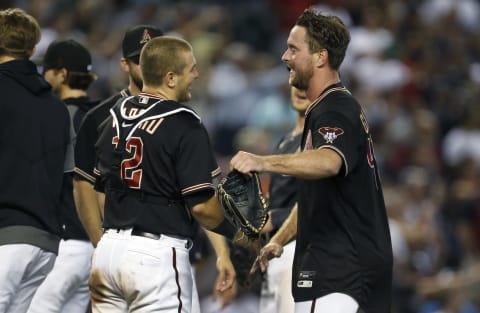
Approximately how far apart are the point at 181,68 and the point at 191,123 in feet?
1.04

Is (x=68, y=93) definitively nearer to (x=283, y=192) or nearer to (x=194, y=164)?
(x=283, y=192)

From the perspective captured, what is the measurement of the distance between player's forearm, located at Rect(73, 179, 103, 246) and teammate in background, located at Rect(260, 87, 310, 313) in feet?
3.96

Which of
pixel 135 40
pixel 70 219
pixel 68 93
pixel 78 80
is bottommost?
pixel 70 219

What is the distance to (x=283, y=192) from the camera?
7.59 m

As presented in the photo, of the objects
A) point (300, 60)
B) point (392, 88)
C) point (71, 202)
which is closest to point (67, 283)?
point (71, 202)

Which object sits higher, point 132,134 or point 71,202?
point 132,134

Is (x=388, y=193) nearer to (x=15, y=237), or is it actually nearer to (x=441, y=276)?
(x=441, y=276)

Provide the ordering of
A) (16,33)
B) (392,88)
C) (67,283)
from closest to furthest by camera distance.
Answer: (16,33) → (67,283) → (392,88)

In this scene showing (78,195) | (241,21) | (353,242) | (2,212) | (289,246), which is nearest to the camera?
(353,242)

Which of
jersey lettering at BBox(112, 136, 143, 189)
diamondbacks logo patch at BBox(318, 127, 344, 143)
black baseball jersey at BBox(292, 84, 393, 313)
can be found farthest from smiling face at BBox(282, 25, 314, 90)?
jersey lettering at BBox(112, 136, 143, 189)

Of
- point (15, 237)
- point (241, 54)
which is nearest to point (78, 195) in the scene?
point (15, 237)

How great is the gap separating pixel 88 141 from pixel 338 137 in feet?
6.62

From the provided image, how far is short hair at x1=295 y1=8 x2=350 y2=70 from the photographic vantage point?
581 cm

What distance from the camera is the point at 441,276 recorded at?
1192 cm
